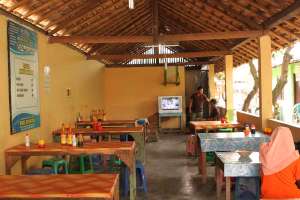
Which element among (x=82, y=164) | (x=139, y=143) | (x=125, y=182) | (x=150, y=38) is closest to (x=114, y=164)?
(x=139, y=143)

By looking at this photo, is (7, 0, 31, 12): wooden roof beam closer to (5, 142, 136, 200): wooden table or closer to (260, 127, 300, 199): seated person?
(5, 142, 136, 200): wooden table

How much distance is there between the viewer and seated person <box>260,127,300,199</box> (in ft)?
11.0

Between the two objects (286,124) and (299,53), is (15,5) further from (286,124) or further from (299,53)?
(299,53)

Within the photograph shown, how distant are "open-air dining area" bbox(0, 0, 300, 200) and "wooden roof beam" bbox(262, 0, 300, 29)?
0.02 m

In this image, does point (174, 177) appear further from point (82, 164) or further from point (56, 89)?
point (56, 89)

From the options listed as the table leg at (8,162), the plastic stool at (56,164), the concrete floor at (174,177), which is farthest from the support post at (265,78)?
the table leg at (8,162)

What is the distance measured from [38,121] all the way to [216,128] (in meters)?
3.85

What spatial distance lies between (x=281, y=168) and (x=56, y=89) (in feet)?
18.4

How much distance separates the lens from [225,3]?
7.83 m

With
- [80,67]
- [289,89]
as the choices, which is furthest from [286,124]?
[289,89]

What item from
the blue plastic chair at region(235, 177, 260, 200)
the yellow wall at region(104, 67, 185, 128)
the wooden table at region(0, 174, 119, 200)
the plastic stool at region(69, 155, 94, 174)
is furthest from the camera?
the yellow wall at region(104, 67, 185, 128)

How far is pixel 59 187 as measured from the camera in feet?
9.81

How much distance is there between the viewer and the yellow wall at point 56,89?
5187mm

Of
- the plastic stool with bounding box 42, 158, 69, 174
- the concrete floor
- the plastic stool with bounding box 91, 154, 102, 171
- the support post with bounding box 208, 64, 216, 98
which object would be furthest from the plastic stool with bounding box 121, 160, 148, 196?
the support post with bounding box 208, 64, 216, 98
